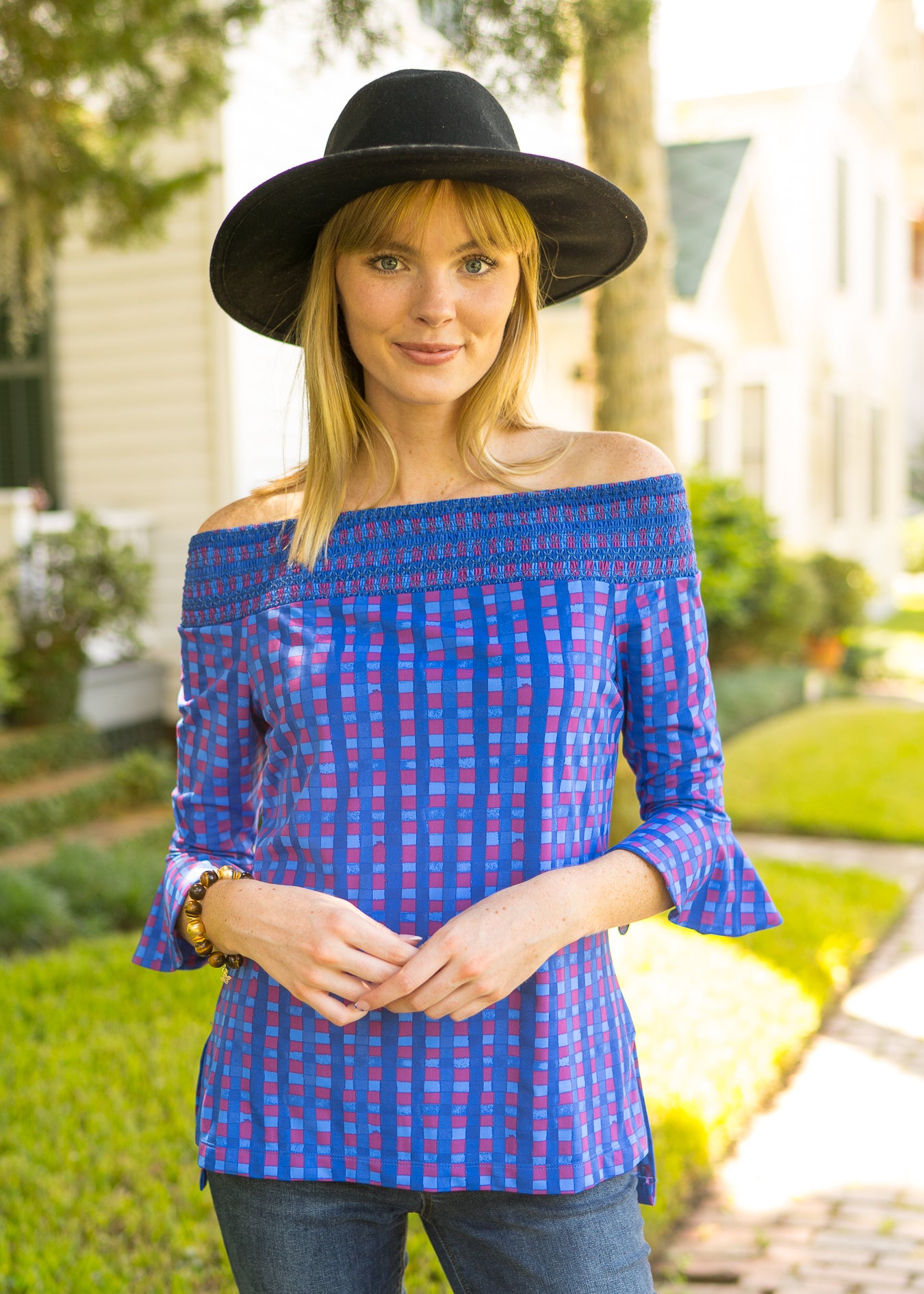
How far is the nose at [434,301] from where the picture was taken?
1488 millimetres

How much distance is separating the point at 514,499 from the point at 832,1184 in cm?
290

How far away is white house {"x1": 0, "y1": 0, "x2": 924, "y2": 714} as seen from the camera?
8453 mm

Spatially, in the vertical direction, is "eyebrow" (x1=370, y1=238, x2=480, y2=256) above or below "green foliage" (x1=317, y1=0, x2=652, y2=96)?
below

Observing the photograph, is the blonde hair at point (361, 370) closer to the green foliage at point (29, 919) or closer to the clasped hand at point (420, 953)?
the clasped hand at point (420, 953)

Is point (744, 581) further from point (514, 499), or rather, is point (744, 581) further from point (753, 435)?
point (514, 499)

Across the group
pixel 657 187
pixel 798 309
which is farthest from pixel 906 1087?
pixel 798 309

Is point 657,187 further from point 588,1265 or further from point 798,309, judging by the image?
point 798,309

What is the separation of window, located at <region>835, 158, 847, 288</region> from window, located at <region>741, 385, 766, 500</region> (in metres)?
3.31

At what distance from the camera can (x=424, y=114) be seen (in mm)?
1484

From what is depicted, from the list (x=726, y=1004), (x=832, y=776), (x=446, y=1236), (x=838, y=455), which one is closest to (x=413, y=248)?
(x=446, y=1236)

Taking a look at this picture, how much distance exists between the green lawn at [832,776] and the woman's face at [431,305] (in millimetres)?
6281

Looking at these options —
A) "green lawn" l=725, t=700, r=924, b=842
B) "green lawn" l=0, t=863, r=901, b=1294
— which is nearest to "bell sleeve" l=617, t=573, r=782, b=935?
"green lawn" l=0, t=863, r=901, b=1294

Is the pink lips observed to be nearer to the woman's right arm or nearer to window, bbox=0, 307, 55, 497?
the woman's right arm

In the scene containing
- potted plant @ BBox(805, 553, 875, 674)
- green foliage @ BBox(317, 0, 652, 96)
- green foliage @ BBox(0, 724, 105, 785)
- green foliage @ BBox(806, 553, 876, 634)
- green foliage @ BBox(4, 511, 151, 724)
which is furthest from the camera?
green foliage @ BBox(806, 553, 876, 634)
